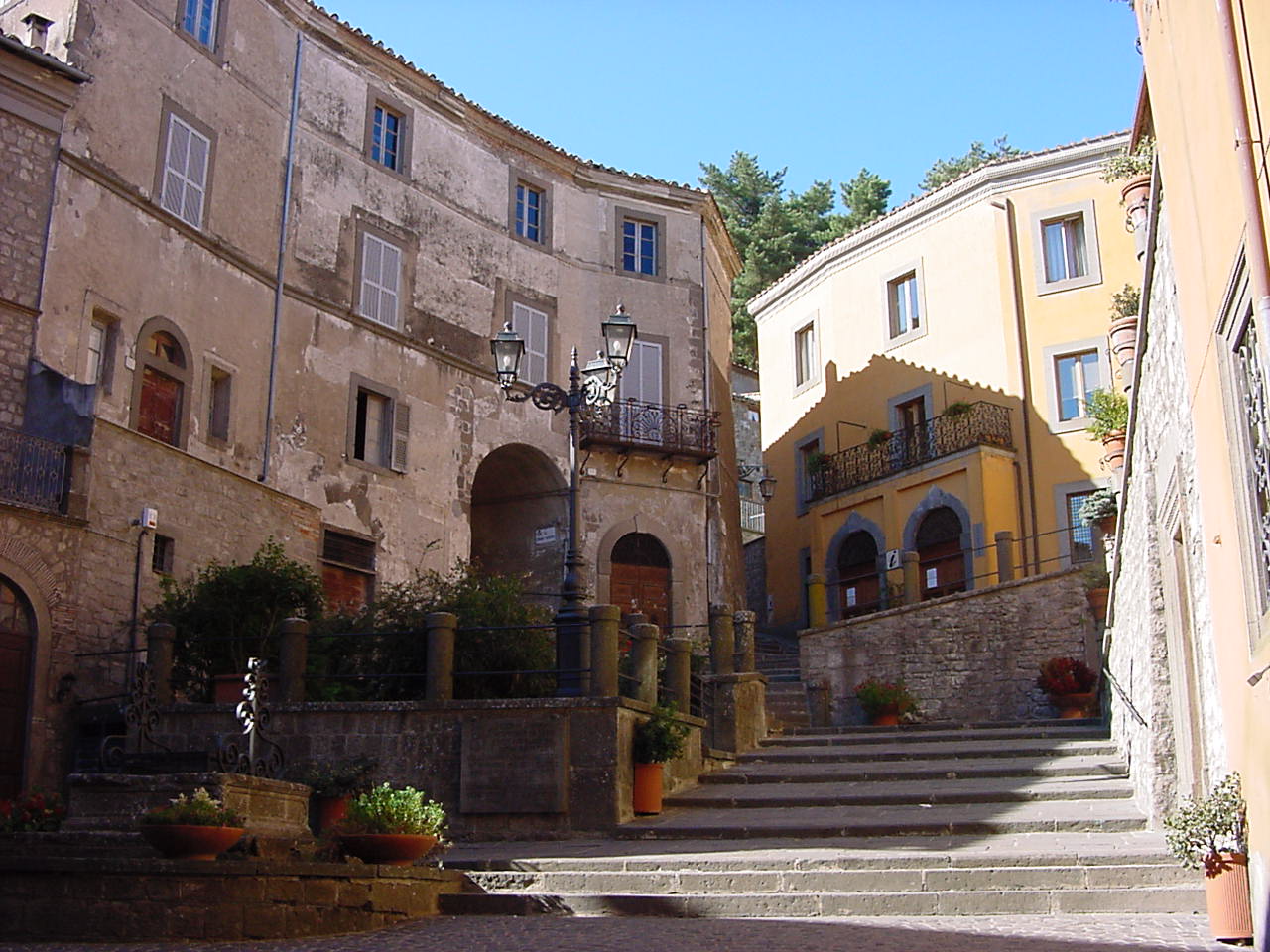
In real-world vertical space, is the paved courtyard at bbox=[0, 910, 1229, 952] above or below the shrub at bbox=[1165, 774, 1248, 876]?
below

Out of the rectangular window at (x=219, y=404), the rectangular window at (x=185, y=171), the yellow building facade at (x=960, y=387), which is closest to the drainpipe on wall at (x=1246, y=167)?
the rectangular window at (x=219, y=404)

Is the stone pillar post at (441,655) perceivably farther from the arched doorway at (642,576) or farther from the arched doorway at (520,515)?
the arched doorway at (642,576)

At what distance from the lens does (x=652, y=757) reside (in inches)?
516

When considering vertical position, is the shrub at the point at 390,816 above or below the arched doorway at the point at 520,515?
below

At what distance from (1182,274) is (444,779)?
824 centimetres

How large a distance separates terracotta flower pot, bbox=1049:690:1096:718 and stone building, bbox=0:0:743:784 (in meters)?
8.26

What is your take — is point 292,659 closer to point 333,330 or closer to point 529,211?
Answer: point 333,330

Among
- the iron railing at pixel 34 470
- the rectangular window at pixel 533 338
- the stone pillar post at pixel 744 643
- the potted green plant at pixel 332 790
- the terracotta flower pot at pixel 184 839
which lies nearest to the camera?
the terracotta flower pot at pixel 184 839

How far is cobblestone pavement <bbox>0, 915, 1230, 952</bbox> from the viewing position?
25.6 feet

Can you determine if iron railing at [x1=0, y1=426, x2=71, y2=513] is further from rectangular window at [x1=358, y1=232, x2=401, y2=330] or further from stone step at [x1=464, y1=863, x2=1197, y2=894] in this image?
stone step at [x1=464, y1=863, x2=1197, y2=894]

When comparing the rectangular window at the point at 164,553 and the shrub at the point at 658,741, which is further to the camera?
the rectangular window at the point at 164,553

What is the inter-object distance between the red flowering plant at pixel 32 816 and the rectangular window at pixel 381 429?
1277cm

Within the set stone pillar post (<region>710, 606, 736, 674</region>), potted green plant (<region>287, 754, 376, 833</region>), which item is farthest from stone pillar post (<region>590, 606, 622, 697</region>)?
stone pillar post (<region>710, 606, 736, 674</region>)

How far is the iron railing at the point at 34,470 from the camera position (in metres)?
16.0
